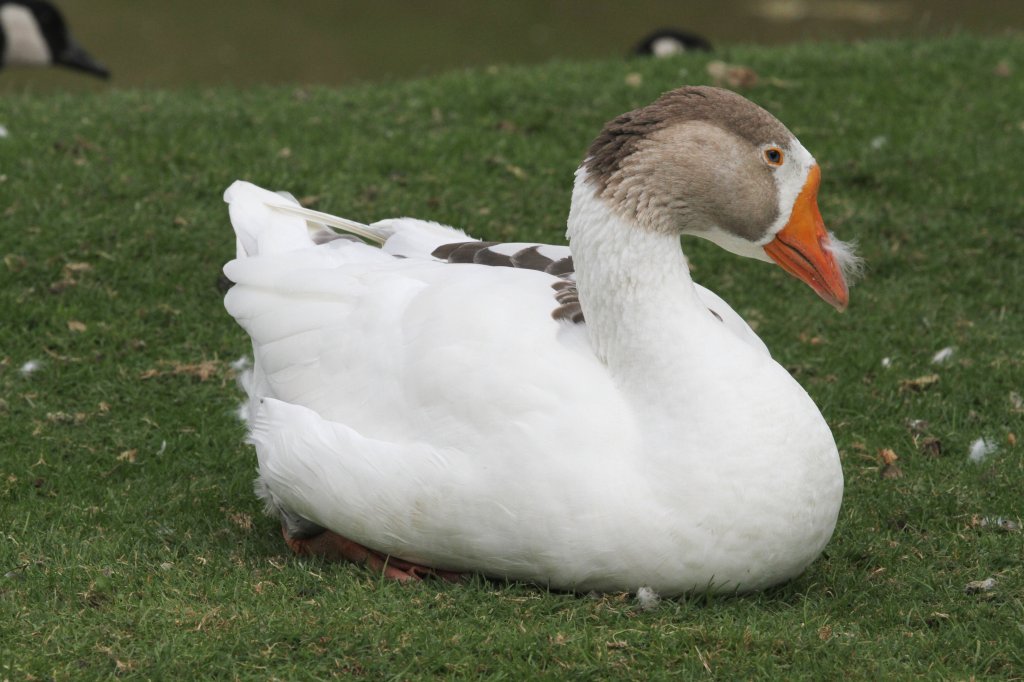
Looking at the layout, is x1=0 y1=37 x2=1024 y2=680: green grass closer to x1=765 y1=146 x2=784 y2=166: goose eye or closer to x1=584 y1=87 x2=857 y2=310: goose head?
x1=584 y1=87 x2=857 y2=310: goose head

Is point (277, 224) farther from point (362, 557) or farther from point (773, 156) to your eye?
point (773, 156)

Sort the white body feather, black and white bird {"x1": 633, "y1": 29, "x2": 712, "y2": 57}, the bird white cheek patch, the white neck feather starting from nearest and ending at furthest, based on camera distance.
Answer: the white body feather, the white neck feather, the bird white cheek patch, black and white bird {"x1": 633, "y1": 29, "x2": 712, "y2": 57}

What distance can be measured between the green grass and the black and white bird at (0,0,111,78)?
10.6ft

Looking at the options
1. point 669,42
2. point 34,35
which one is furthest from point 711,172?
point 34,35

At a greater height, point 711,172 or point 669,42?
point 711,172

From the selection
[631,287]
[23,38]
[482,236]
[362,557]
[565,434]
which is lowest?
[23,38]

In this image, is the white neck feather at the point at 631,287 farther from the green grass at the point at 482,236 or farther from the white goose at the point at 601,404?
the green grass at the point at 482,236

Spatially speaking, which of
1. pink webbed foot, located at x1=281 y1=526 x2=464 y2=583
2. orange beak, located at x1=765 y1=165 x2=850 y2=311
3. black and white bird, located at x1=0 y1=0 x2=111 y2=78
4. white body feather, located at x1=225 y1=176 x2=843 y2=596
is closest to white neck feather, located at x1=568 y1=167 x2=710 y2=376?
white body feather, located at x1=225 y1=176 x2=843 y2=596

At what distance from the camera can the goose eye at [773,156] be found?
4227 mm

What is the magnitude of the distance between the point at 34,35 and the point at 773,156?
32.4ft

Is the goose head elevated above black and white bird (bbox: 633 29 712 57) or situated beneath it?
elevated above

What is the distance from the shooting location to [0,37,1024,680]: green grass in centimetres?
384

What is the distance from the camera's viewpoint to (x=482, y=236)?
758 cm

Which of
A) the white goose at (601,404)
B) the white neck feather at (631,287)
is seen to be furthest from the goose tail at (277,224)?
the white neck feather at (631,287)
